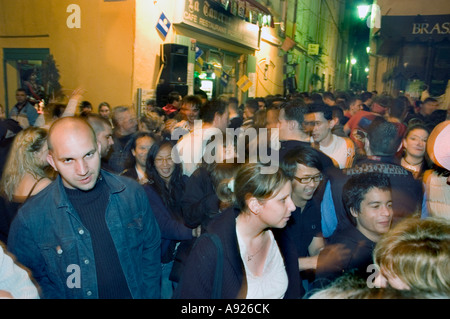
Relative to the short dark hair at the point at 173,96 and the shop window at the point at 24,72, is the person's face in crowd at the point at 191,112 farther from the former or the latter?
the shop window at the point at 24,72

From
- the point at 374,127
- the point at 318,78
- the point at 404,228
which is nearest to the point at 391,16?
the point at 318,78

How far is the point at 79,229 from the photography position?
6.55ft

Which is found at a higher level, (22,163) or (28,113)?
(28,113)

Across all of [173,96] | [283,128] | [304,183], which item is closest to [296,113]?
[283,128]

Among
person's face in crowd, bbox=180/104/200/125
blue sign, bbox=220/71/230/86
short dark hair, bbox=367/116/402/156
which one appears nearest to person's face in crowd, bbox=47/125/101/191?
short dark hair, bbox=367/116/402/156

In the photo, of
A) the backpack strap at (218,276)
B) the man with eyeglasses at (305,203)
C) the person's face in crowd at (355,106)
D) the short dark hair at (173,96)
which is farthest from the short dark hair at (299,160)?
the person's face in crowd at (355,106)

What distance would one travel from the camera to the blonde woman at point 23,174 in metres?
2.50

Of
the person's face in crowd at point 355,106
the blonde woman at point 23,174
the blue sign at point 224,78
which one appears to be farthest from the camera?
the blue sign at point 224,78

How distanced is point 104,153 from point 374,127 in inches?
105

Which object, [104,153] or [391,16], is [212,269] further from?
[391,16]

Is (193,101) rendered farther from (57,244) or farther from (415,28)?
(415,28)

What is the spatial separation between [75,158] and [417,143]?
3.21 meters

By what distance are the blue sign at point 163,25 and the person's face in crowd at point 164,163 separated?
5670mm

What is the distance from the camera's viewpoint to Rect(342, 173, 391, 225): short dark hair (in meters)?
2.35
